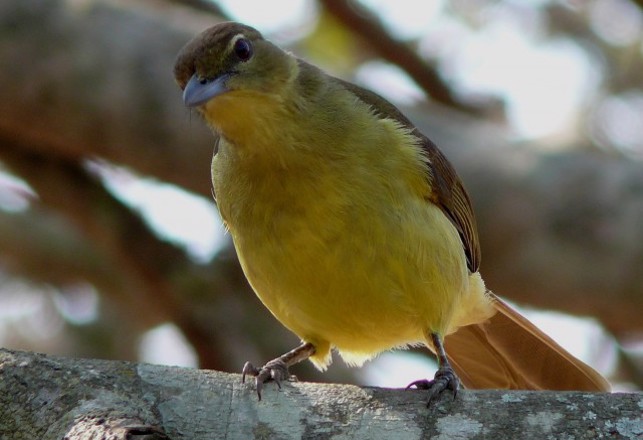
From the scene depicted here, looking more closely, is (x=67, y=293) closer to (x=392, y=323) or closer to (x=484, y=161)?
(x=484, y=161)

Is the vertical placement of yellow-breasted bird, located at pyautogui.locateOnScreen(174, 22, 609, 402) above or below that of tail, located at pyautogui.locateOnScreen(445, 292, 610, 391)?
above

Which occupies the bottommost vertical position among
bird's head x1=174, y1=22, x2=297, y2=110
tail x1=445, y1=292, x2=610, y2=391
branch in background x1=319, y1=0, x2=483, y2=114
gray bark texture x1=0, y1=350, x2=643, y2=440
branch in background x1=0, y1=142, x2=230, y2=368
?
branch in background x1=0, y1=142, x2=230, y2=368

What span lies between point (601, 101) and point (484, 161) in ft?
8.76

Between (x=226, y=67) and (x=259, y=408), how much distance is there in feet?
5.46

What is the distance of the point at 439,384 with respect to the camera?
3885mm

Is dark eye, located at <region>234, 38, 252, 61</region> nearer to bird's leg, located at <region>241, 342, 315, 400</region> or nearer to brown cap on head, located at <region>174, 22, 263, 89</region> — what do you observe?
brown cap on head, located at <region>174, 22, 263, 89</region>

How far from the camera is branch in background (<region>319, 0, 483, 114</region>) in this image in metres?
8.62

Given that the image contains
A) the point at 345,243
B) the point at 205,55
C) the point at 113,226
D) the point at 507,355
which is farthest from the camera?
the point at 113,226

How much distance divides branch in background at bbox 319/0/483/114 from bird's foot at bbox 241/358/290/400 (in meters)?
4.55

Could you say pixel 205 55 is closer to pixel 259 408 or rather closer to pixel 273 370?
pixel 273 370

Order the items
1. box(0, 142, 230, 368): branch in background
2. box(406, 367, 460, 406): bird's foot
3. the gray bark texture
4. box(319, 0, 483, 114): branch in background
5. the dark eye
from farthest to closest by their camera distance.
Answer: box(319, 0, 483, 114): branch in background, box(0, 142, 230, 368): branch in background, the dark eye, box(406, 367, 460, 406): bird's foot, the gray bark texture

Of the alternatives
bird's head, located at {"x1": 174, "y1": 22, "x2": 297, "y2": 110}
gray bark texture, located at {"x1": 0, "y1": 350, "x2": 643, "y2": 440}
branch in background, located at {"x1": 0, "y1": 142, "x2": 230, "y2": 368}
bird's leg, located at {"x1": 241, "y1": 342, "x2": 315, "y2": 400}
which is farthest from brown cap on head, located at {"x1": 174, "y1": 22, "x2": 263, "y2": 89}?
branch in background, located at {"x1": 0, "y1": 142, "x2": 230, "y2": 368}

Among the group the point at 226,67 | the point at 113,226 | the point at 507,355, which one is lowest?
the point at 113,226

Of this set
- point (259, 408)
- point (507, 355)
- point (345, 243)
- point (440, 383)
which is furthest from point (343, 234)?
point (507, 355)
